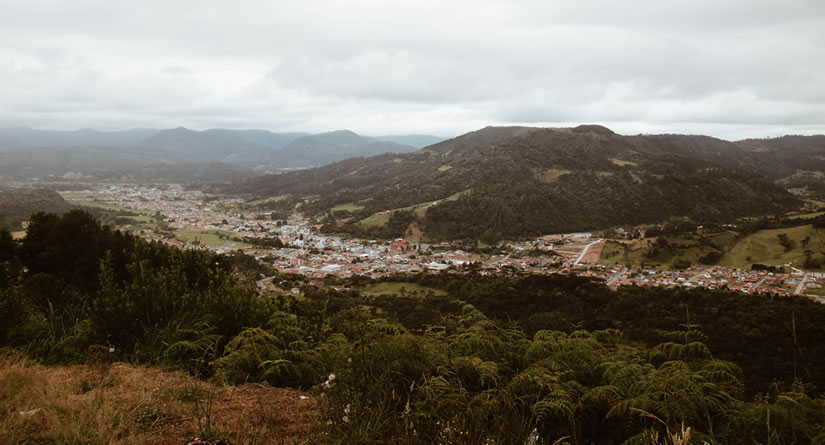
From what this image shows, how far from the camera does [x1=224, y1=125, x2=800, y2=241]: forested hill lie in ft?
224

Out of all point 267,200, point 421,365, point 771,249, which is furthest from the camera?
point 267,200

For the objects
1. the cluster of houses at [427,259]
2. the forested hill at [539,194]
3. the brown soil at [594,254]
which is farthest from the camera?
the forested hill at [539,194]

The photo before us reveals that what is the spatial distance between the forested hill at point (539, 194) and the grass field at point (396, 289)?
107 ft

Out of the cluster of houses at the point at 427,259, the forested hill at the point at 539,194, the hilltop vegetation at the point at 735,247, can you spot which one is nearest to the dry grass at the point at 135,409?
the cluster of houses at the point at 427,259

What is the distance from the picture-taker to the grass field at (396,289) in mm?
28406

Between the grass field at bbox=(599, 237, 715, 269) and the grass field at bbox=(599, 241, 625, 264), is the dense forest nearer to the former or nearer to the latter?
the grass field at bbox=(599, 241, 625, 264)

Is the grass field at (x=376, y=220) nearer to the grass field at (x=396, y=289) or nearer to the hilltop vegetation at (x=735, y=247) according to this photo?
the grass field at (x=396, y=289)

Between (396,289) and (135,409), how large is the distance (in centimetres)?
2810

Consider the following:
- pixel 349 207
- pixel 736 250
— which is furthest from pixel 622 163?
pixel 349 207

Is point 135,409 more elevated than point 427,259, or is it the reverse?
point 135,409

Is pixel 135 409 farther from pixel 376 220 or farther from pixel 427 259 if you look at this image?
pixel 376 220

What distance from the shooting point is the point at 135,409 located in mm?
2473

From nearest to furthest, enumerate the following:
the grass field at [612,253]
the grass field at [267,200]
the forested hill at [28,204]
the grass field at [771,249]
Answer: the grass field at [771,249] < the forested hill at [28,204] < the grass field at [612,253] < the grass field at [267,200]

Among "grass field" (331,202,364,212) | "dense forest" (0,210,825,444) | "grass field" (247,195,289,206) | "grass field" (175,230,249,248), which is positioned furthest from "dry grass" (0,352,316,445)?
"grass field" (247,195,289,206)
